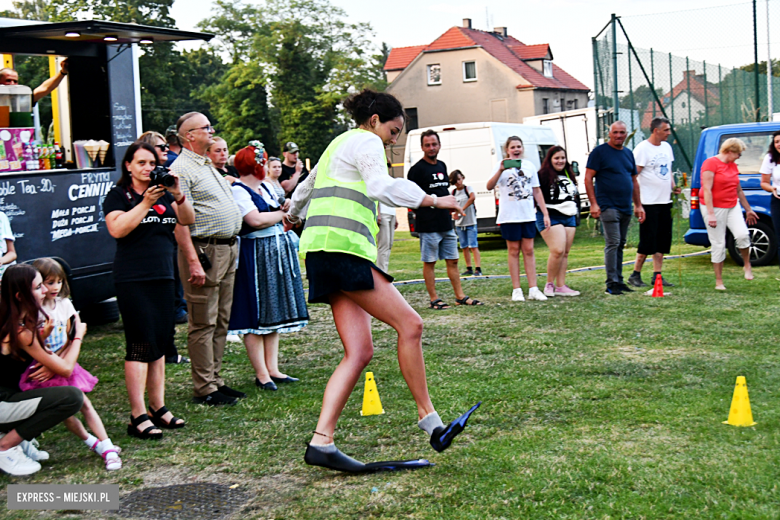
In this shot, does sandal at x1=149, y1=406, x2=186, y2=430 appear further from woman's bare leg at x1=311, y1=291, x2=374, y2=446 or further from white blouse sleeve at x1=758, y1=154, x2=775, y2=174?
white blouse sleeve at x1=758, y1=154, x2=775, y2=174

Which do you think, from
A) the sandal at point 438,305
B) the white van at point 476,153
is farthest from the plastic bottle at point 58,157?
the white van at point 476,153

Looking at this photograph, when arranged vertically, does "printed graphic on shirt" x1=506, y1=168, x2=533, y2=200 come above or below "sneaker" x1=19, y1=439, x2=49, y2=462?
above

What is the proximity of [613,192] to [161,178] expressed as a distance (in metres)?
6.11

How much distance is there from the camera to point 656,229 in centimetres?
965

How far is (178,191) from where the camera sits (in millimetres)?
4840

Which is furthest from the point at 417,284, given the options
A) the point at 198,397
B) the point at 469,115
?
the point at 469,115

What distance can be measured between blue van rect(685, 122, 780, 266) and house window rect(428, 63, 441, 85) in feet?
132

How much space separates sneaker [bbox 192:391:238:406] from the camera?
552 cm

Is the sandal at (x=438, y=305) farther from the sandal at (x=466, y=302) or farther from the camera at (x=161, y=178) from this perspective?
Answer: the camera at (x=161, y=178)

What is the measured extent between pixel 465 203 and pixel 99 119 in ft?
19.4

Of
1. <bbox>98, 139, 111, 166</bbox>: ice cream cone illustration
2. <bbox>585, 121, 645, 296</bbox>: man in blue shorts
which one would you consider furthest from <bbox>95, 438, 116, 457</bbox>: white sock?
<bbox>585, 121, 645, 296</bbox>: man in blue shorts

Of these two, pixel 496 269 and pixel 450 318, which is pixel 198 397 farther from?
pixel 496 269

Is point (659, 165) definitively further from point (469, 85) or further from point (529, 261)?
point (469, 85)

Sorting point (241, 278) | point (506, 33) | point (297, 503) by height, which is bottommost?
point (297, 503)
